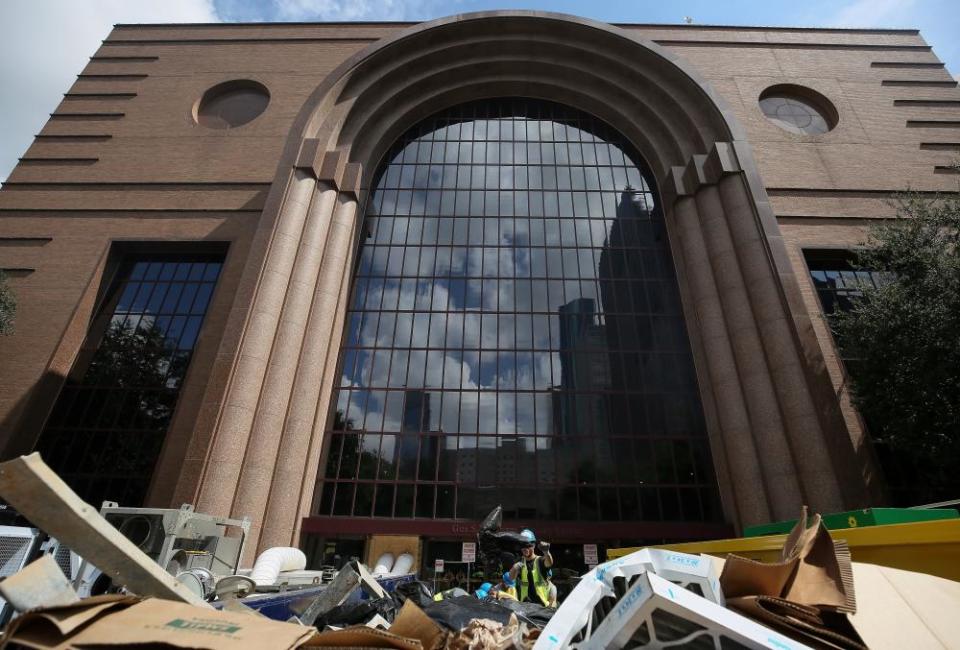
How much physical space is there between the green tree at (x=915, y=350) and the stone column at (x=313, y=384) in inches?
683

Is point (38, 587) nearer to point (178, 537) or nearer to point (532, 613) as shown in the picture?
point (532, 613)

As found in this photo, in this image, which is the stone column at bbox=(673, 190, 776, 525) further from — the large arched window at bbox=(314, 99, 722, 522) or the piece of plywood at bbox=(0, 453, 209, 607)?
the piece of plywood at bbox=(0, 453, 209, 607)

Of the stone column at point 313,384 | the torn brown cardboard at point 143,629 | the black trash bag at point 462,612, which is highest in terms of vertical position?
the stone column at point 313,384

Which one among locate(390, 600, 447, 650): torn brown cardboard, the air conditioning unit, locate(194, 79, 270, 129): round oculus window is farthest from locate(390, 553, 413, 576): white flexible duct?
locate(194, 79, 270, 129): round oculus window

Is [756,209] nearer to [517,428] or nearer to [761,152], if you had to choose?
[761,152]

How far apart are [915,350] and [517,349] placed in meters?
11.8

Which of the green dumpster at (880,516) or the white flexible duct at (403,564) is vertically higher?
the green dumpster at (880,516)

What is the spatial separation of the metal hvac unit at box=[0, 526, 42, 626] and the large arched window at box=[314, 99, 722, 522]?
28.1 ft

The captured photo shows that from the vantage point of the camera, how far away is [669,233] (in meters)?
20.4

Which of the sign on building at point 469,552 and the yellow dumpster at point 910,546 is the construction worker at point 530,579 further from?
the sign on building at point 469,552

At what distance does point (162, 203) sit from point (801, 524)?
24.8 meters

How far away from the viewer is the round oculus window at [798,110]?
2236 cm

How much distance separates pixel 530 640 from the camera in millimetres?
3344

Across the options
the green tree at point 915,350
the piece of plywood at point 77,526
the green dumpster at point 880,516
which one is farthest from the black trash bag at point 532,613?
the green tree at point 915,350
